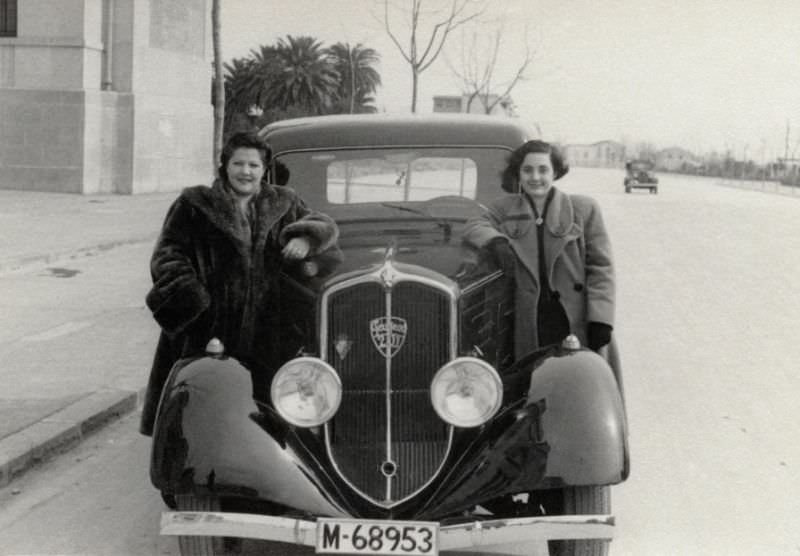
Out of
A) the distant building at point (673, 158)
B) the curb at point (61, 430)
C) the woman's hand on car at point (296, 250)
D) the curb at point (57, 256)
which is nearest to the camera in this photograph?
the woman's hand on car at point (296, 250)

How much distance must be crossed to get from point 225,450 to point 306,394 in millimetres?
339

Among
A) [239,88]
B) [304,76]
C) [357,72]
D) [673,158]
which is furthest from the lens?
[673,158]

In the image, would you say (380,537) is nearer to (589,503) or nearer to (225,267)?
(589,503)

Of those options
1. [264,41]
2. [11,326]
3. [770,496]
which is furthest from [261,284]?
[264,41]

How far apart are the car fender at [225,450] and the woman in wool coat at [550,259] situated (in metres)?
1.24

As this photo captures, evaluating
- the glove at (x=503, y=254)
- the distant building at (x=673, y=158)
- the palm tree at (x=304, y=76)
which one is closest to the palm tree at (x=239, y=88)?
the palm tree at (x=304, y=76)

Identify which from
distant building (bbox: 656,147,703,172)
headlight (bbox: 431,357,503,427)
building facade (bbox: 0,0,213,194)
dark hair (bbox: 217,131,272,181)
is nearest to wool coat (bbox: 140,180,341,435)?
dark hair (bbox: 217,131,272,181)

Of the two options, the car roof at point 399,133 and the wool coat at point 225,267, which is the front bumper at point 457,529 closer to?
the wool coat at point 225,267

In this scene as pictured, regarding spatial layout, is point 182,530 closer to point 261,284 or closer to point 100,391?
point 261,284

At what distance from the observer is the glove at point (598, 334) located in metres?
4.67

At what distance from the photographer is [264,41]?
158ft

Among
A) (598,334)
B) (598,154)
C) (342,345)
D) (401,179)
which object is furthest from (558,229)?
(598,154)

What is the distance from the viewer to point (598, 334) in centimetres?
470

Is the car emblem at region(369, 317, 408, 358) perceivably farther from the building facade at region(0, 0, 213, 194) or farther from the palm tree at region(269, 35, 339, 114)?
the palm tree at region(269, 35, 339, 114)
